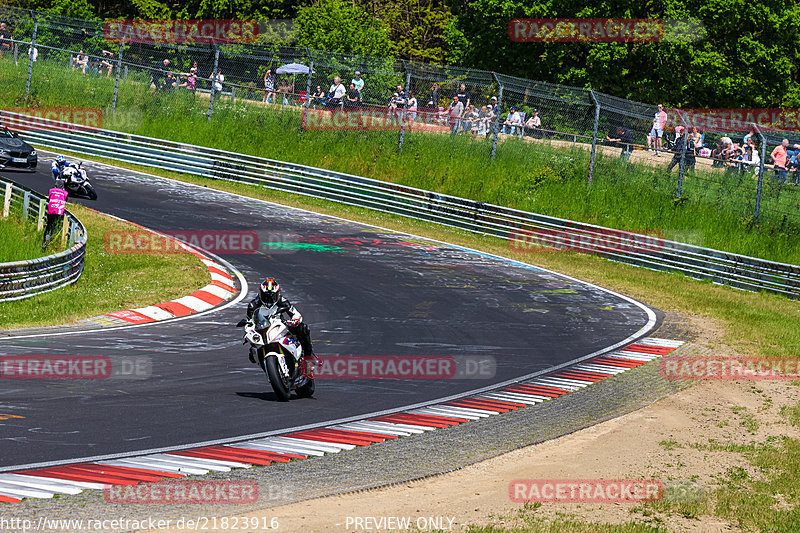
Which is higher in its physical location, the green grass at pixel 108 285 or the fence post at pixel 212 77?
the fence post at pixel 212 77

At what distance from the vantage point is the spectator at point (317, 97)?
97.3 feet

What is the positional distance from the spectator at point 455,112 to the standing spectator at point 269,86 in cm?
583

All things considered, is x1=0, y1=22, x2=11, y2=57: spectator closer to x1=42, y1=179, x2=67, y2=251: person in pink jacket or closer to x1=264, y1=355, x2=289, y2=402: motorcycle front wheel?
x1=42, y1=179, x2=67, y2=251: person in pink jacket

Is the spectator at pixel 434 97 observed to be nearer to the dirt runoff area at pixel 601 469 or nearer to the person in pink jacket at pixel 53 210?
the person in pink jacket at pixel 53 210

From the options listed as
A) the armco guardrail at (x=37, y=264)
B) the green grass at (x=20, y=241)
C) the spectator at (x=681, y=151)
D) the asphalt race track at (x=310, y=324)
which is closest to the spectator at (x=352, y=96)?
the asphalt race track at (x=310, y=324)

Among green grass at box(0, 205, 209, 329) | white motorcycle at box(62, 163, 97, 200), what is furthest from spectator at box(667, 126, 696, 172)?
white motorcycle at box(62, 163, 97, 200)

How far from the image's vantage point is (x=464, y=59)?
47.7 m

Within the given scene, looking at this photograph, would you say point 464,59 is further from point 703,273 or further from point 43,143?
point 703,273

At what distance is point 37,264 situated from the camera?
1634cm

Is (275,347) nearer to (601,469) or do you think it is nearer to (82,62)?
(601,469)

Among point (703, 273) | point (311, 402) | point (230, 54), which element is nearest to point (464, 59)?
point (230, 54)

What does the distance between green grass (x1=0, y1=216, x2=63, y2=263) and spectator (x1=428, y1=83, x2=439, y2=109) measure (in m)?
11.9

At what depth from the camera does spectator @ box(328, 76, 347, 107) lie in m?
28.5

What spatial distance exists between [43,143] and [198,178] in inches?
228
